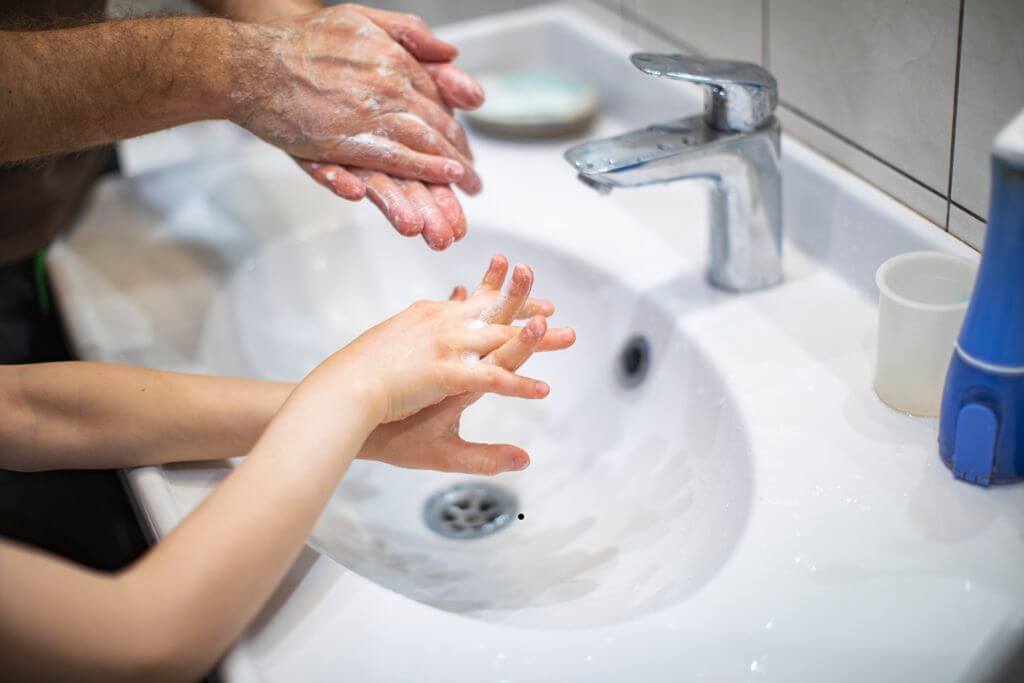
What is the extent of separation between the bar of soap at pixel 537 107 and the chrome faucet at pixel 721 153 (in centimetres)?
31

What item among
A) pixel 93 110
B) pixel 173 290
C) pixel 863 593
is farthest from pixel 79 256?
pixel 863 593

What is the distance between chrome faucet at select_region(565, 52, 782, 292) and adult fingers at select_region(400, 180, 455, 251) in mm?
107

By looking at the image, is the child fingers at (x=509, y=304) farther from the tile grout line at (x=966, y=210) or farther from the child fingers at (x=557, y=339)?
the tile grout line at (x=966, y=210)

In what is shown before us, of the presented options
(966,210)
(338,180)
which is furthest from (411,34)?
(966,210)

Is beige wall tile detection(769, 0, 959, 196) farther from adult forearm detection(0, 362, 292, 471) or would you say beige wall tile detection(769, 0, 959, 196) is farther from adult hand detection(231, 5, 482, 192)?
adult forearm detection(0, 362, 292, 471)

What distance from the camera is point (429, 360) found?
640 millimetres

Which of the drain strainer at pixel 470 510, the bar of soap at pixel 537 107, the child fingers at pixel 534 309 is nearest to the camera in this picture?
the child fingers at pixel 534 309

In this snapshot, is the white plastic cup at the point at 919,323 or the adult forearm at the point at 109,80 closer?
the white plastic cup at the point at 919,323

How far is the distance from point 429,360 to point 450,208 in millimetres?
190

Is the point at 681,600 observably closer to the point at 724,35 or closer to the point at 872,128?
the point at 872,128

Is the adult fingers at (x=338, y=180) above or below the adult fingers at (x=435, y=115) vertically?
below

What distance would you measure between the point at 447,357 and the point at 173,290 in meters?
0.40

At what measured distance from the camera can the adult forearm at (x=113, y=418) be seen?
67 centimetres

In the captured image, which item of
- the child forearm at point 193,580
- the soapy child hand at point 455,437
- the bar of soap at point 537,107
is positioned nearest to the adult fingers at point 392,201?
the soapy child hand at point 455,437
